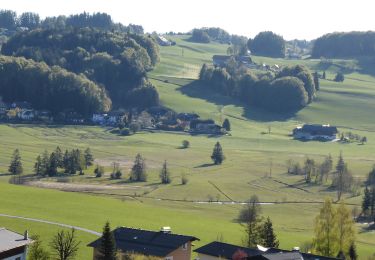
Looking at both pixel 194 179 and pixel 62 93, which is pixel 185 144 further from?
pixel 62 93

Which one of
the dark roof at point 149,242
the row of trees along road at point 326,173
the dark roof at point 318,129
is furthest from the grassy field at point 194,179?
the dark roof at point 149,242

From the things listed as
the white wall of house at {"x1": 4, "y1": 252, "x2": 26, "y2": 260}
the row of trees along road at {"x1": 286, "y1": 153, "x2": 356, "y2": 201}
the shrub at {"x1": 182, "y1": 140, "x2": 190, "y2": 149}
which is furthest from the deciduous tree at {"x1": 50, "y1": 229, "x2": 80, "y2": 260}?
the shrub at {"x1": 182, "y1": 140, "x2": 190, "y2": 149}

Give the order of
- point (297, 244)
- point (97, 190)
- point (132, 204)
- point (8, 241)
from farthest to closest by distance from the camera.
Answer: point (97, 190)
point (132, 204)
point (297, 244)
point (8, 241)

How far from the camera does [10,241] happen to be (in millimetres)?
42094

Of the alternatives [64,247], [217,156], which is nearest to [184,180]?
[217,156]

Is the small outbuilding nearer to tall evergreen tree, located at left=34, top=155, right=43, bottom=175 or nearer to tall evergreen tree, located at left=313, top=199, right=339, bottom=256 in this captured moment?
tall evergreen tree, located at left=313, top=199, right=339, bottom=256

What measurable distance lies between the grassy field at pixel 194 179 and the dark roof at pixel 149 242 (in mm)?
5560

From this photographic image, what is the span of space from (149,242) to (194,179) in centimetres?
6182

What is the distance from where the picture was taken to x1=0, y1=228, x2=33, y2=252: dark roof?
41094 mm

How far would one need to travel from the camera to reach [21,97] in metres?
199

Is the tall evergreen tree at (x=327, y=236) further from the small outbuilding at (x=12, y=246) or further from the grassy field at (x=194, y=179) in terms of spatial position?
the small outbuilding at (x=12, y=246)

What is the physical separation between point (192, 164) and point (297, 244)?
63037 mm

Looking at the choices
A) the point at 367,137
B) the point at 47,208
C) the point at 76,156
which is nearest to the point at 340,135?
the point at 367,137

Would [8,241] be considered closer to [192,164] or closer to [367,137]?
[192,164]
